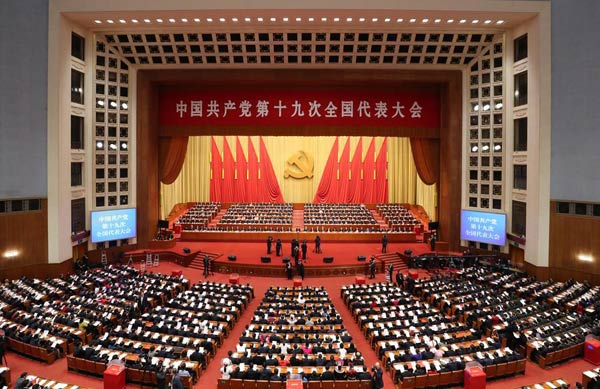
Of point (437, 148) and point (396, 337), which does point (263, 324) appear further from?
point (437, 148)

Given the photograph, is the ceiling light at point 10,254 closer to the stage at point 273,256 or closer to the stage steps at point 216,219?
the stage at point 273,256

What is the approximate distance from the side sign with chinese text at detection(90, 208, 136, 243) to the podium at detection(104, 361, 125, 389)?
13.1 m

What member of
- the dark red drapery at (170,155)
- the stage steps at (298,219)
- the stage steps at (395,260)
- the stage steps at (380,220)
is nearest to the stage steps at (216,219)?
the dark red drapery at (170,155)

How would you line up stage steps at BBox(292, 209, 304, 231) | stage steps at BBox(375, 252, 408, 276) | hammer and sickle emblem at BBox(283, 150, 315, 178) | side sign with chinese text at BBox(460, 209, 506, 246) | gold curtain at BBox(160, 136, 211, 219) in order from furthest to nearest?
1. hammer and sickle emblem at BBox(283, 150, 315, 178)
2. gold curtain at BBox(160, 136, 211, 219)
3. stage steps at BBox(292, 209, 304, 231)
4. stage steps at BBox(375, 252, 408, 276)
5. side sign with chinese text at BBox(460, 209, 506, 246)

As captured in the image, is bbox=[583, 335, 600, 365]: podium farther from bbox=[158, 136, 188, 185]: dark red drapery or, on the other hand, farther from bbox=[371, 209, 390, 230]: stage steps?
bbox=[158, 136, 188, 185]: dark red drapery

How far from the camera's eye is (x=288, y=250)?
2300 cm

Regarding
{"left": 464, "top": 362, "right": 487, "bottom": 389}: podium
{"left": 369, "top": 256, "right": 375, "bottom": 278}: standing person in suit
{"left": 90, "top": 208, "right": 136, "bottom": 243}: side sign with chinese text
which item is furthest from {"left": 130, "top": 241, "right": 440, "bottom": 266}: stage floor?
{"left": 464, "top": 362, "right": 487, "bottom": 389}: podium

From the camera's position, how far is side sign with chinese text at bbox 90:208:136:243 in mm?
20886

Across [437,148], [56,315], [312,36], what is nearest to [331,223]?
[437,148]

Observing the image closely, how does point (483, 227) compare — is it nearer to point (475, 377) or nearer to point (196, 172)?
point (475, 377)

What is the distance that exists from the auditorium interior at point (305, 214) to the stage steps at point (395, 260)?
0.23m

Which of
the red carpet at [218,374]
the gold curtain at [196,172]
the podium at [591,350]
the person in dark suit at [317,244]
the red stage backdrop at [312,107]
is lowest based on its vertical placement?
the red carpet at [218,374]

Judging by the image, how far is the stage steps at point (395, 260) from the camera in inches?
836

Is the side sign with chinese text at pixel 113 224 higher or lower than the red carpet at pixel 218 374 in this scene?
higher
